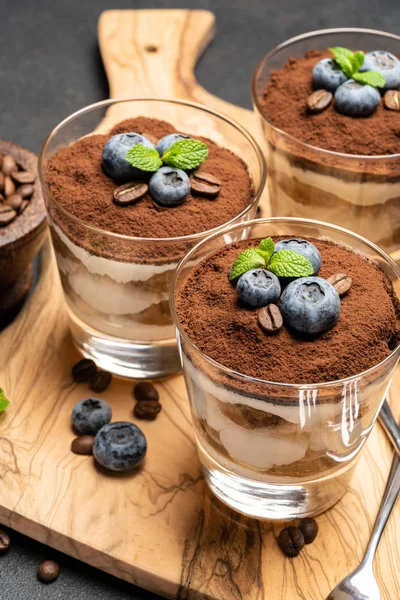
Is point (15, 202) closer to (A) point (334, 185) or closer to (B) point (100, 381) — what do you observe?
(B) point (100, 381)

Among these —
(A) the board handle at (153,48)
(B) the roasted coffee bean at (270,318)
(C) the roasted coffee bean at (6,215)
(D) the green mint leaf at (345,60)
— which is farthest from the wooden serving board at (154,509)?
(A) the board handle at (153,48)

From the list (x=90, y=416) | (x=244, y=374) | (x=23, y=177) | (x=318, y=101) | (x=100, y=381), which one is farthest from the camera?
(x=23, y=177)

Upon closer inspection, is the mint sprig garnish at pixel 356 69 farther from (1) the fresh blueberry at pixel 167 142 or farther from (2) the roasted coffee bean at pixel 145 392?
(2) the roasted coffee bean at pixel 145 392

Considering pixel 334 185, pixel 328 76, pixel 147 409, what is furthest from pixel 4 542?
pixel 328 76

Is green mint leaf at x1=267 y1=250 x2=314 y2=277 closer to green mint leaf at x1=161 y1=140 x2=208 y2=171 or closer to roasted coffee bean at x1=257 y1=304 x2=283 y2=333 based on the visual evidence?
roasted coffee bean at x1=257 y1=304 x2=283 y2=333

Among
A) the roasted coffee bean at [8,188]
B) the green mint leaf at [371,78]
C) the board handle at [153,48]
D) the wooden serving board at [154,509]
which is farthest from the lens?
the board handle at [153,48]

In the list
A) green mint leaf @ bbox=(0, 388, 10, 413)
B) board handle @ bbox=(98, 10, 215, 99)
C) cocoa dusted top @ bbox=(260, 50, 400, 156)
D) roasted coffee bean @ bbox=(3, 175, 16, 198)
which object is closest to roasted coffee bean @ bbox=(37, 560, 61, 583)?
green mint leaf @ bbox=(0, 388, 10, 413)
